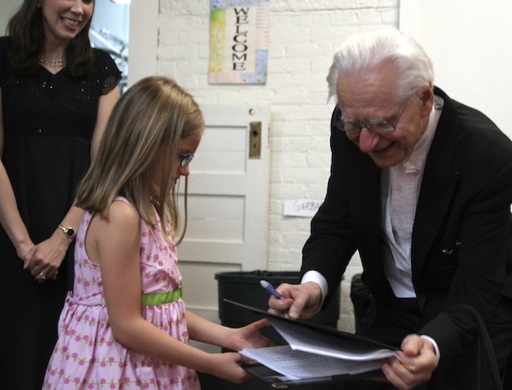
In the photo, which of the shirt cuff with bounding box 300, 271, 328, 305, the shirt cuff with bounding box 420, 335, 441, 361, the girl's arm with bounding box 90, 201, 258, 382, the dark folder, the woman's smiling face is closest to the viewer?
the dark folder

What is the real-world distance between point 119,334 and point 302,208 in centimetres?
209

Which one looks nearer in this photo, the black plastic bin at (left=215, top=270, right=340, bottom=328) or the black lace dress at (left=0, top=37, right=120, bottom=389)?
the black lace dress at (left=0, top=37, right=120, bottom=389)

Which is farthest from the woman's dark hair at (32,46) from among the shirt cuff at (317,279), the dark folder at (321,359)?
the dark folder at (321,359)

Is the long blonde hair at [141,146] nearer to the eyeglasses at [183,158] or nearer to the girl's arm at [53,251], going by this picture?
the eyeglasses at [183,158]

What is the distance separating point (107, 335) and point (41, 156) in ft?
2.70

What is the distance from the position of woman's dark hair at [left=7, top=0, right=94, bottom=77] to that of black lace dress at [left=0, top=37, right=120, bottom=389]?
3 centimetres

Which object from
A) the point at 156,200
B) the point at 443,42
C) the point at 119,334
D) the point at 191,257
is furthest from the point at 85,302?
the point at 443,42

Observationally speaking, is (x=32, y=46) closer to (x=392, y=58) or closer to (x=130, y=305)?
(x=130, y=305)

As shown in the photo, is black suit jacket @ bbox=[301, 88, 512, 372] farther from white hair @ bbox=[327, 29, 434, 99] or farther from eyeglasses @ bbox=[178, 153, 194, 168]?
eyeglasses @ bbox=[178, 153, 194, 168]

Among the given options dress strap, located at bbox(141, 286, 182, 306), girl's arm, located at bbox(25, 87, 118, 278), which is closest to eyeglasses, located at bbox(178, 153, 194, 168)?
dress strap, located at bbox(141, 286, 182, 306)

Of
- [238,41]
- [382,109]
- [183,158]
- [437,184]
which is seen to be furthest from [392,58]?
[238,41]

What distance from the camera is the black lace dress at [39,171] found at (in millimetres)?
2062

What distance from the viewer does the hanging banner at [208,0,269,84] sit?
356 cm

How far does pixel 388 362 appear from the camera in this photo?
1.33 meters
